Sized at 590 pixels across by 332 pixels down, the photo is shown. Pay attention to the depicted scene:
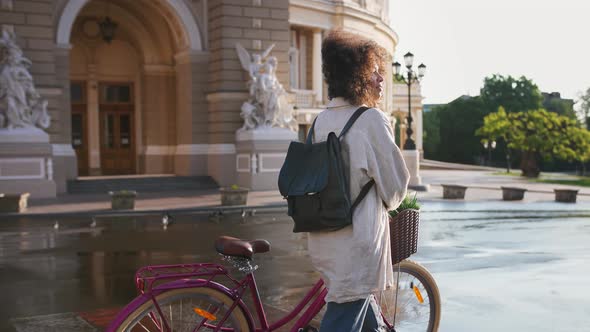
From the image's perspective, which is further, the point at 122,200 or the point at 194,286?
the point at 122,200

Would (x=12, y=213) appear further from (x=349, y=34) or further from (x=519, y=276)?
(x=349, y=34)

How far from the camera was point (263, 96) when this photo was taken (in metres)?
26.1

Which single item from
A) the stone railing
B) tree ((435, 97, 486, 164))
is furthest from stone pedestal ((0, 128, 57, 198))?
tree ((435, 97, 486, 164))

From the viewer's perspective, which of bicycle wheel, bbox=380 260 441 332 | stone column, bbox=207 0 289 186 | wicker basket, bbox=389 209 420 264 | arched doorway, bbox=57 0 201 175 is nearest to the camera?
wicker basket, bbox=389 209 420 264

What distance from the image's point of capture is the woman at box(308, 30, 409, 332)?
152 inches

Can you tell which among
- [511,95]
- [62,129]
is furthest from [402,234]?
[511,95]

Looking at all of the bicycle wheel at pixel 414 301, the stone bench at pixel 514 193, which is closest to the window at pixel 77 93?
the stone bench at pixel 514 193

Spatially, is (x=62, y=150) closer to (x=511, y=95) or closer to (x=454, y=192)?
(x=454, y=192)

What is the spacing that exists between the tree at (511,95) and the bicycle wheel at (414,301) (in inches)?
3294

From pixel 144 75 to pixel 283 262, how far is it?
21060 millimetres

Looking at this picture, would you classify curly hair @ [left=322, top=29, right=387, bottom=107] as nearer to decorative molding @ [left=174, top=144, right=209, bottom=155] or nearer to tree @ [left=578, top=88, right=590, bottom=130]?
decorative molding @ [left=174, top=144, right=209, bottom=155]

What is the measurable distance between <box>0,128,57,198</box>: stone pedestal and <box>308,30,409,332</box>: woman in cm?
1981

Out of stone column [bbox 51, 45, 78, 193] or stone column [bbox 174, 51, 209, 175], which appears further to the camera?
stone column [bbox 174, 51, 209, 175]

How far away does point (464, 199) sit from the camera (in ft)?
80.9
